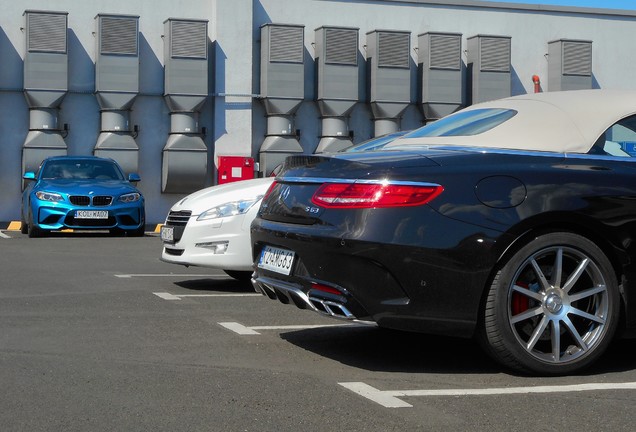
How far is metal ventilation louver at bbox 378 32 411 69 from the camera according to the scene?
26109 mm

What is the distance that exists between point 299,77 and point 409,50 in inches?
107

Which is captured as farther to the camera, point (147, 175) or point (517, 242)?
point (147, 175)

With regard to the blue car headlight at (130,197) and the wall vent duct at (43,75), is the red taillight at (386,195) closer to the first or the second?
the blue car headlight at (130,197)

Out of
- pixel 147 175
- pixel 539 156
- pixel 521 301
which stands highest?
pixel 539 156

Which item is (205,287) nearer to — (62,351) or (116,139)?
(62,351)

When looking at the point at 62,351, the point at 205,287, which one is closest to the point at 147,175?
the point at 205,287

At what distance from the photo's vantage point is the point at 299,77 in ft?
84.1

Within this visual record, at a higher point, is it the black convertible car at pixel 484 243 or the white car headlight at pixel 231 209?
the black convertible car at pixel 484 243

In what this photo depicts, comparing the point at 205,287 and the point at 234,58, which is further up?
the point at 234,58

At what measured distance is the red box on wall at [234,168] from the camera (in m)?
25.0

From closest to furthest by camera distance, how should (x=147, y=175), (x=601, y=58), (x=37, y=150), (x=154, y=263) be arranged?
(x=154, y=263)
(x=37, y=150)
(x=147, y=175)
(x=601, y=58)

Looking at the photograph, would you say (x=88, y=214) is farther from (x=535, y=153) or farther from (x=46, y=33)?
(x=535, y=153)

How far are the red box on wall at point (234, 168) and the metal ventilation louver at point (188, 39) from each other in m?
2.35

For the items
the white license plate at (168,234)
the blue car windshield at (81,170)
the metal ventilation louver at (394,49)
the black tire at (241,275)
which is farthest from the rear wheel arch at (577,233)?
the metal ventilation louver at (394,49)
